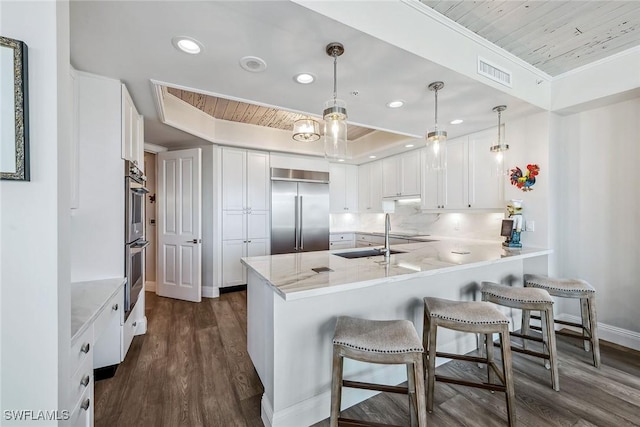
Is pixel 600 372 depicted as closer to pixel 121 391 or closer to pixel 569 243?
pixel 569 243

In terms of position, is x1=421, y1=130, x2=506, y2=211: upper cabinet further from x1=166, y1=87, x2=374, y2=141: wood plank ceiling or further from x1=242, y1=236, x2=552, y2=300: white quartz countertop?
x1=166, y1=87, x2=374, y2=141: wood plank ceiling

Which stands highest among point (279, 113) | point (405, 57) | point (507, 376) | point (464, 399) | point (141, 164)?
point (279, 113)

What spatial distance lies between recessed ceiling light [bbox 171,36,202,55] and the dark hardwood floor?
94.1 inches

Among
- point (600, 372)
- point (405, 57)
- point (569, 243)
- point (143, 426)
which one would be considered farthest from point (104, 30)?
point (569, 243)

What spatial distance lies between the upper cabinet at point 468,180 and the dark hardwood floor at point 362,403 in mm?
1776

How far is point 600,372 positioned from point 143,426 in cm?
341

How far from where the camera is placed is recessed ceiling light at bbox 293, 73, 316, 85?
2062mm

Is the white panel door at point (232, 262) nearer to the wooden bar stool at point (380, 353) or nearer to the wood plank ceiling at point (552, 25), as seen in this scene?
the wooden bar stool at point (380, 353)

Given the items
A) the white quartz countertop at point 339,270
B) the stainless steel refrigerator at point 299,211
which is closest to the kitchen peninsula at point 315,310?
the white quartz countertop at point 339,270

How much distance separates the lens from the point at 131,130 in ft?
8.20

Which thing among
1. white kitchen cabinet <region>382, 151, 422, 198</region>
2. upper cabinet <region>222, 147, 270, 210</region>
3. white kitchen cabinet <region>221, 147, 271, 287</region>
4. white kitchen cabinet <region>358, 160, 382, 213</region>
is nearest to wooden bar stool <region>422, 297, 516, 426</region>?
white kitchen cabinet <region>382, 151, 422, 198</region>

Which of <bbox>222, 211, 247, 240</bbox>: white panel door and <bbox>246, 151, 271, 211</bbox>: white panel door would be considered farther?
<bbox>246, 151, 271, 211</bbox>: white panel door

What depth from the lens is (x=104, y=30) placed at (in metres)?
1.57

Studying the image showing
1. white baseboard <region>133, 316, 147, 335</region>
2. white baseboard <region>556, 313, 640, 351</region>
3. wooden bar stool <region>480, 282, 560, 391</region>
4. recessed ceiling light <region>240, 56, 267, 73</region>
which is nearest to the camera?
recessed ceiling light <region>240, 56, 267, 73</region>
